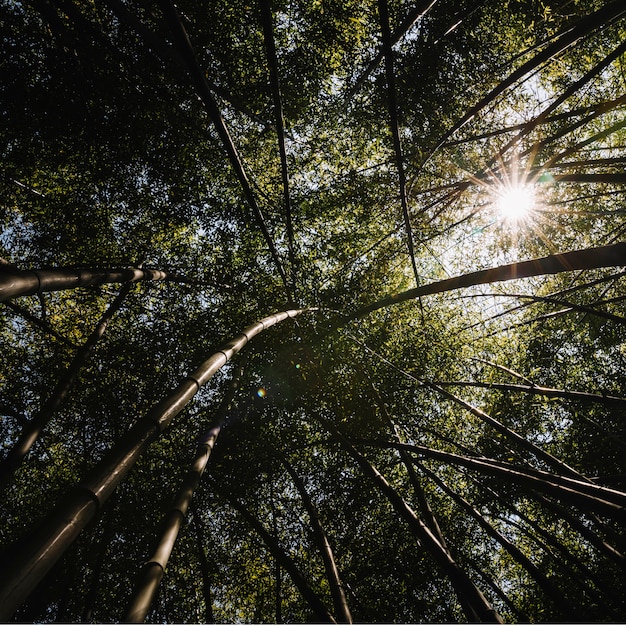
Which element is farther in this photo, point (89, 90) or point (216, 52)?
point (216, 52)

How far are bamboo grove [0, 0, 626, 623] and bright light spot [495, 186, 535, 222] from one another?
0.05 metres

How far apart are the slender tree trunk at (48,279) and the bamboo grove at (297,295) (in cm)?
182

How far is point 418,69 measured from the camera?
4.33m

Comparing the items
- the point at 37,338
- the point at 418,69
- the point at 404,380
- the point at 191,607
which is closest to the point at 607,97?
the point at 418,69

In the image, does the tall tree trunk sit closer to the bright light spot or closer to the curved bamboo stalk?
the curved bamboo stalk

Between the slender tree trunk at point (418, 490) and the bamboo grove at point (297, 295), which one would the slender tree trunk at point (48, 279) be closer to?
the bamboo grove at point (297, 295)

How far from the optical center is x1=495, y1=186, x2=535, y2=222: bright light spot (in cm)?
504

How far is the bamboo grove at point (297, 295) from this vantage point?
13.2ft

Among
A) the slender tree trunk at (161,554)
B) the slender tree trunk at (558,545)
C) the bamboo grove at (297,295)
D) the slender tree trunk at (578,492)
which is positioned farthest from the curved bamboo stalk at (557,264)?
the slender tree trunk at (558,545)

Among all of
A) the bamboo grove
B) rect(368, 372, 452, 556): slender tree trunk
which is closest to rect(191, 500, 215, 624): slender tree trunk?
the bamboo grove

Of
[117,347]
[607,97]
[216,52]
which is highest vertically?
[607,97]

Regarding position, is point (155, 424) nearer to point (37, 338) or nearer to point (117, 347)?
point (117, 347)

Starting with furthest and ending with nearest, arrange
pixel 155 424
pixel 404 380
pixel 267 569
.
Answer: pixel 267 569 < pixel 404 380 < pixel 155 424

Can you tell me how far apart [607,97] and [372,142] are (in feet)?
9.61
